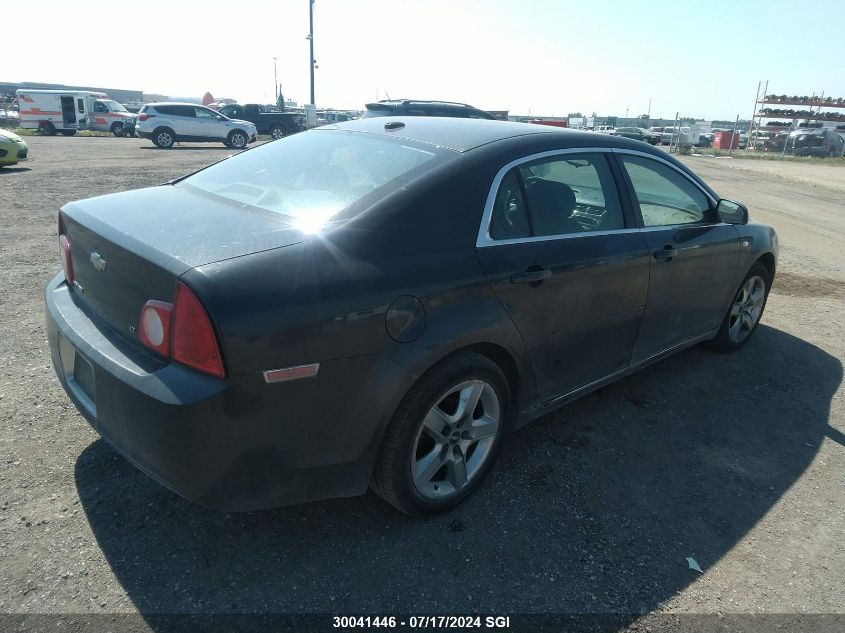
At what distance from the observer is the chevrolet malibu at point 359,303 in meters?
2.03

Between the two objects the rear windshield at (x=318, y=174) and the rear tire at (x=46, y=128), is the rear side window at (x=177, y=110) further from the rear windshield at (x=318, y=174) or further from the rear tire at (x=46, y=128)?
the rear windshield at (x=318, y=174)

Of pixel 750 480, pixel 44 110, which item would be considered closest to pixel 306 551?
pixel 750 480

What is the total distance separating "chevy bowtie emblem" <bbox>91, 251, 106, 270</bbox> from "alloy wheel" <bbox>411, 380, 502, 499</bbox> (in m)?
1.46

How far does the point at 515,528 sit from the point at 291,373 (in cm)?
131

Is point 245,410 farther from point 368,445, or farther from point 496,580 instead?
point 496,580

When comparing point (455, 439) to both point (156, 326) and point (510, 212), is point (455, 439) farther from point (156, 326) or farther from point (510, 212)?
point (156, 326)

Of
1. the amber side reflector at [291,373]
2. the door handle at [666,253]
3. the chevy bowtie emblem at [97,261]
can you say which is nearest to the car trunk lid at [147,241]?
the chevy bowtie emblem at [97,261]

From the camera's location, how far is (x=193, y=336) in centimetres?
198

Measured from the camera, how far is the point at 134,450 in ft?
7.12

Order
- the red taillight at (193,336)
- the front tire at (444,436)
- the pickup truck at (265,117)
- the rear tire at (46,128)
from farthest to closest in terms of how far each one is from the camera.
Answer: the pickup truck at (265,117)
the rear tire at (46,128)
the front tire at (444,436)
the red taillight at (193,336)

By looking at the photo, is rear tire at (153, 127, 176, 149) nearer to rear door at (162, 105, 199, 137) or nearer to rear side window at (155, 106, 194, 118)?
rear door at (162, 105, 199, 137)

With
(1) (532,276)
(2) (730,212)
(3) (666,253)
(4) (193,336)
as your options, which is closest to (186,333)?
(4) (193,336)

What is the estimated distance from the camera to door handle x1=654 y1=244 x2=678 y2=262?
347cm

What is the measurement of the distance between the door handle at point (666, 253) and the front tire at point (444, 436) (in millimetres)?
1370
